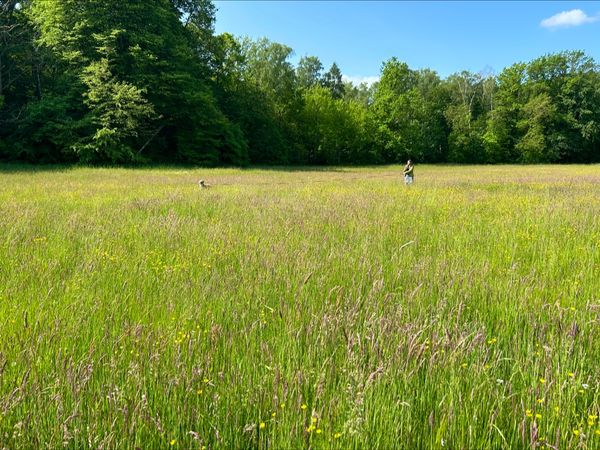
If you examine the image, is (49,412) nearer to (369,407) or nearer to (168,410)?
(168,410)

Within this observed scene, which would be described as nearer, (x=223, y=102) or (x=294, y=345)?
(x=294, y=345)

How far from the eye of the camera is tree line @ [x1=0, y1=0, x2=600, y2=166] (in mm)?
31438

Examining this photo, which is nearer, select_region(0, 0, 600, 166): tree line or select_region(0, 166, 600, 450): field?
select_region(0, 166, 600, 450): field

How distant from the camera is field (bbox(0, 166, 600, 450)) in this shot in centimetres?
172

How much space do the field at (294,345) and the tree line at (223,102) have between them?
3026cm

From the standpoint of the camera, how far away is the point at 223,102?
4791 centimetres

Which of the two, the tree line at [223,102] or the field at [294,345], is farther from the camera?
the tree line at [223,102]

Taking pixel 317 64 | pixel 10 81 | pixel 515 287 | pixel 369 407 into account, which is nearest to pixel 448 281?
pixel 515 287

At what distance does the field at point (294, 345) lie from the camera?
1.72 m

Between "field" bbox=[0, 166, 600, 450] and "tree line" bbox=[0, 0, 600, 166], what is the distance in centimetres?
3026

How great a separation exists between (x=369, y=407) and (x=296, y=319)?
3.45ft

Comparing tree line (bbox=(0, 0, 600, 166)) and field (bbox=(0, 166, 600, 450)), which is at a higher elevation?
tree line (bbox=(0, 0, 600, 166))

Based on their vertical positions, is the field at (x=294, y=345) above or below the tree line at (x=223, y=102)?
below

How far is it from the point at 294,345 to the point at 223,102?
49.3 m
